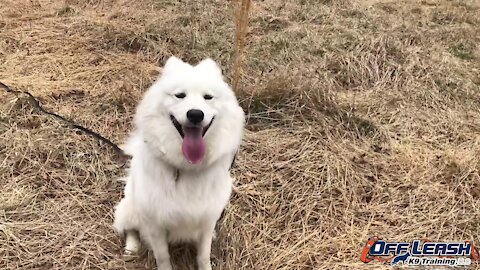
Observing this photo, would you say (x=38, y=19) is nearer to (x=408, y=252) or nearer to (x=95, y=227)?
(x=95, y=227)

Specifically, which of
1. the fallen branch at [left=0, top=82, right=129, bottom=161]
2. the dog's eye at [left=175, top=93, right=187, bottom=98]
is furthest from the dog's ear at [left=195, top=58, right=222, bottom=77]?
the fallen branch at [left=0, top=82, right=129, bottom=161]

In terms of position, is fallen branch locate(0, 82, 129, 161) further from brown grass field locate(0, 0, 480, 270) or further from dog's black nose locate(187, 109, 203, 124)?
dog's black nose locate(187, 109, 203, 124)

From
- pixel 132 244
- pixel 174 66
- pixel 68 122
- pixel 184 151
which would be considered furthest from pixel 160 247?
pixel 68 122

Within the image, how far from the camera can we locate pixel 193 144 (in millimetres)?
1957

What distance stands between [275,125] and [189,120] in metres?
1.64

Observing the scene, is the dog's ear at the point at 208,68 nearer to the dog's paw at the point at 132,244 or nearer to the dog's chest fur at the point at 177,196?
the dog's chest fur at the point at 177,196

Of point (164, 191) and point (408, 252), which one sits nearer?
point (164, 191)

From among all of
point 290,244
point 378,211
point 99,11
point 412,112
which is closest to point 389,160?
point 378,211

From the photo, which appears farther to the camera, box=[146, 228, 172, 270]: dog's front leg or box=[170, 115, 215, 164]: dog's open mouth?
box=[146, 228, 172, 270]: dog's front leg

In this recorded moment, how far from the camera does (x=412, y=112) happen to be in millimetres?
3699

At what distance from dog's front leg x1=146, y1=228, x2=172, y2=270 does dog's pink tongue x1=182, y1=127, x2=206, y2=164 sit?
41cm

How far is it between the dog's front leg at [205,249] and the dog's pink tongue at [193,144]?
0.42 meters

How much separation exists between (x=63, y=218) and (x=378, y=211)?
6.03 ft

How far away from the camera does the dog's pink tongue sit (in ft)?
6.42
